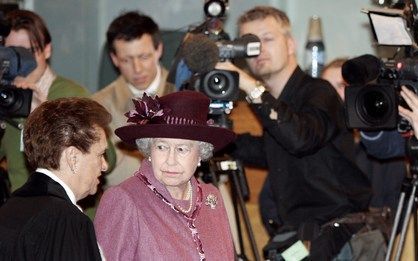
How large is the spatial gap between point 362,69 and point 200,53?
679 mm

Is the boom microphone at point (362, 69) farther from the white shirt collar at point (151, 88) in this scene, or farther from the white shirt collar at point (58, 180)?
the white shirt collar at point (58, 180)

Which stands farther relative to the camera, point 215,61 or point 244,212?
point 244,212

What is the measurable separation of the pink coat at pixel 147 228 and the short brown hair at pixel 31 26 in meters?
1.50

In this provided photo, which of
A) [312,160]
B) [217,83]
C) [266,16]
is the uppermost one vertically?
[266,16]

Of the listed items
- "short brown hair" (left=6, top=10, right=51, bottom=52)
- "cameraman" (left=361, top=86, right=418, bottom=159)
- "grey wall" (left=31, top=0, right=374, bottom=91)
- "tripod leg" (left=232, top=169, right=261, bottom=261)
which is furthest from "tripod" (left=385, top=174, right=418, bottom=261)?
"grey wall" (left=31, top=0, right=374, bottom=91)

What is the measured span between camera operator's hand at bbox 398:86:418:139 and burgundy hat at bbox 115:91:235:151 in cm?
121

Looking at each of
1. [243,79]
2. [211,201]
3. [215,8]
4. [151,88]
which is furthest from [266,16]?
[211,201]

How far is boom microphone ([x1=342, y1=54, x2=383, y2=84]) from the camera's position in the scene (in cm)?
455

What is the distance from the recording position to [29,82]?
189 inches

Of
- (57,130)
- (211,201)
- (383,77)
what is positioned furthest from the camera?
(383,77)

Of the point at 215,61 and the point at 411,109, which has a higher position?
the point at 215,61

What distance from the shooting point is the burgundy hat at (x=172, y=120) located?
3.50 meters

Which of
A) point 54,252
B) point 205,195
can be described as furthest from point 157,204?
point 54,252

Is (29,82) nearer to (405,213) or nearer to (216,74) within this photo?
(216,74)
